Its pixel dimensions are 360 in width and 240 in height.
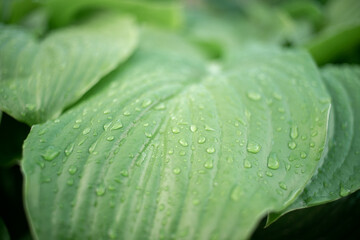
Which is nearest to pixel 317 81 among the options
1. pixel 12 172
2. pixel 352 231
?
pixel 352 231

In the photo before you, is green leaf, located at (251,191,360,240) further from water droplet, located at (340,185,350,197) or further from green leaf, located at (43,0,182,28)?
green leaf, located at (43,0,182,28)

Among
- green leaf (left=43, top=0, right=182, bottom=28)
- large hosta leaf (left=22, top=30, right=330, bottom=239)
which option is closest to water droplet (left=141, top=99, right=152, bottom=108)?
large hosta leaf (left=22, top=30, right=330, bottom=239)

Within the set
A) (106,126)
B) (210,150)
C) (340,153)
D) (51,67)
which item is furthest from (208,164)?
(51,67)

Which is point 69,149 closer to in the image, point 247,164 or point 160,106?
point 160,106

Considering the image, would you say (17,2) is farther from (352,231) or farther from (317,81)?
(352,231)

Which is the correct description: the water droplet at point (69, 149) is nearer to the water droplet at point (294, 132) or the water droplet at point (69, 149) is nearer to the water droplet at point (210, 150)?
the water droplet at point (210, 150)
